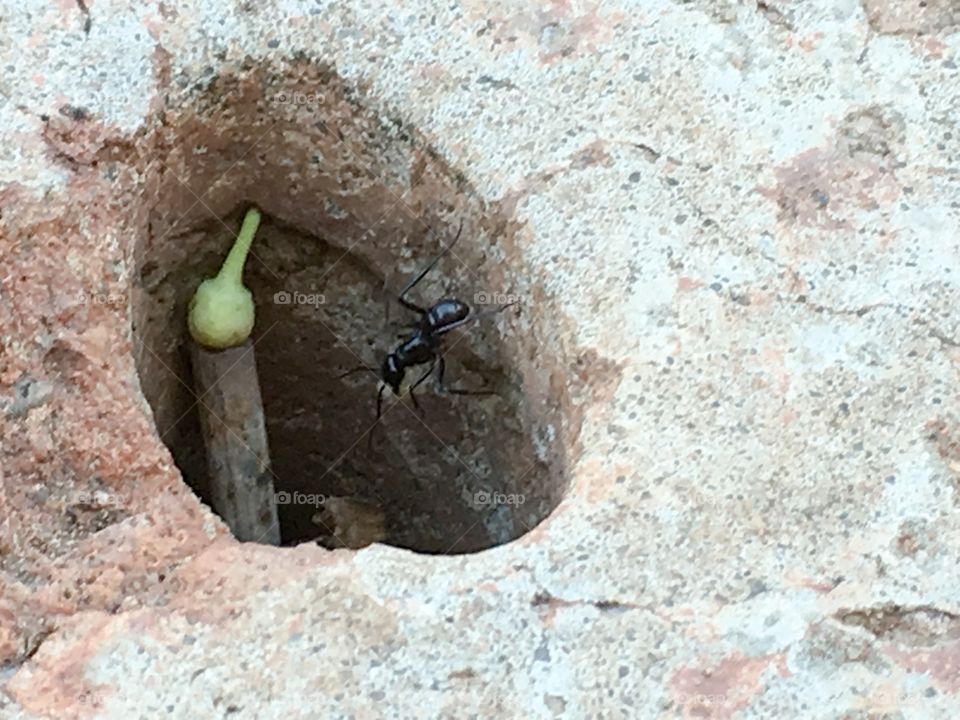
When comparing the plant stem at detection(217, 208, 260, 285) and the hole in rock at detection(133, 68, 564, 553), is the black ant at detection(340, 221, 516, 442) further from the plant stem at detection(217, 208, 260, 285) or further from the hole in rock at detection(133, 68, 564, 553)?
the plant stem at detection(217, 208, 260, 285)

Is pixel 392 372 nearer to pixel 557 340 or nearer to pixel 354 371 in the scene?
pixel 354 371

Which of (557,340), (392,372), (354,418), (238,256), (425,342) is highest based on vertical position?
(557,340)

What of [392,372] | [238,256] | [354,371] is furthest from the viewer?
[354,371]

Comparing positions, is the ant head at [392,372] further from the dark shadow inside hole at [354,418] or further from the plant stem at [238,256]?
the plant stem at [238,256]

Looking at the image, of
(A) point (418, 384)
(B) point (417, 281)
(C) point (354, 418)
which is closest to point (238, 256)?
(B) point (417, 281)

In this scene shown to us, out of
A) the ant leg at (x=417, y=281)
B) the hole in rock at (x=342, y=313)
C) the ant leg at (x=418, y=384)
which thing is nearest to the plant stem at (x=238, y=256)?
the hole in rock at (x=342, y=313)

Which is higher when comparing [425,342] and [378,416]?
[425,342]
